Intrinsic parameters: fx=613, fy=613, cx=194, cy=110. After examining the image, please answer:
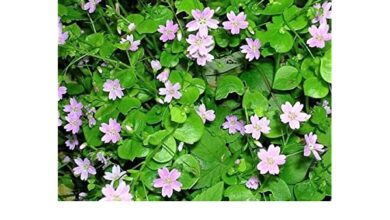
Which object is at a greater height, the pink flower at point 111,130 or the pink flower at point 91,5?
the pink flower at point 91,5

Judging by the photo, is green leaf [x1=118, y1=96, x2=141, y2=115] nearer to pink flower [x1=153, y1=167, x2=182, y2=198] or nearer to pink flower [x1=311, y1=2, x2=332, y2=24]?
pink flower [x1=153, y1=167, x2=182, y2=198]

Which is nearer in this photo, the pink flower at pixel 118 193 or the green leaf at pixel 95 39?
the pink flower at pixel 118 193

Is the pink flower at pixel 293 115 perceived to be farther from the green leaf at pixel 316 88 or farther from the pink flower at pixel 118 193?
the pink flower at pixel 118 193

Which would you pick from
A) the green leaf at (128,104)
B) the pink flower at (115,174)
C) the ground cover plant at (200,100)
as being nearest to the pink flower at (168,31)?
the ground cover plant at (200,100)

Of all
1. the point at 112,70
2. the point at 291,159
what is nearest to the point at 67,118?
the point at 112,70

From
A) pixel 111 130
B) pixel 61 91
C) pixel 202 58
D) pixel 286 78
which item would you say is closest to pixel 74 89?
pixel 61 91

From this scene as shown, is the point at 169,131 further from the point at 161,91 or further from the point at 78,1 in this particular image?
the point at 78,1

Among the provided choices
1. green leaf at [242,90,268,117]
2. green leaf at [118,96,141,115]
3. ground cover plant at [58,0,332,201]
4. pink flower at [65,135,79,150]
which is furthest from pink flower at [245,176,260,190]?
pink flower at [65,135,79,150]
